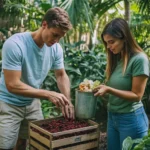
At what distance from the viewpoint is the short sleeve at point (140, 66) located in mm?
2071

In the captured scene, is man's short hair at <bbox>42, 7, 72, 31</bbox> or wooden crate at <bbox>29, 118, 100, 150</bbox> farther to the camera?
man's short hair at <bbox>42, 7, 72, 31</bbox>

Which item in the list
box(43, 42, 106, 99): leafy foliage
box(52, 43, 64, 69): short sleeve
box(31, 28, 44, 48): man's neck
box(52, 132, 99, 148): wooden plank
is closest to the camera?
box(52, 132, 99, 148): wooden plank

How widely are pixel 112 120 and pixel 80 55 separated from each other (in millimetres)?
2990

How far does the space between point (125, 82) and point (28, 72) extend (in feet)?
2.36

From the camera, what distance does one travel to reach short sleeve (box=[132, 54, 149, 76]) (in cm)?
207

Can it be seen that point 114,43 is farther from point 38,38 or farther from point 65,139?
point 65,139

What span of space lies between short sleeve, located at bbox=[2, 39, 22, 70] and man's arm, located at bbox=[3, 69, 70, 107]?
4 cm

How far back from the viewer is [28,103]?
8.28 ft

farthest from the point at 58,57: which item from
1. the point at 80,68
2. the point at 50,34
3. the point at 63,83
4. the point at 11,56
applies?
the point at 80,68

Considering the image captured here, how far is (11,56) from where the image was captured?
2215mm

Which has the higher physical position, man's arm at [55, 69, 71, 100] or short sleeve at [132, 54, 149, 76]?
short sleeve at [132, 54, 149, 76]

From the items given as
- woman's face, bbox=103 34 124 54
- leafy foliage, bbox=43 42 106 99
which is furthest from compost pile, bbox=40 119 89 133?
leafy foliage, bbox=43 42 106 99

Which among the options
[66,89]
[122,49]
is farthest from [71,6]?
[122,49]

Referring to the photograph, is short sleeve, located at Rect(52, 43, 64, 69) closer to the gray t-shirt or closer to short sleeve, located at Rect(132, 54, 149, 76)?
the gray t-shirt
